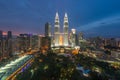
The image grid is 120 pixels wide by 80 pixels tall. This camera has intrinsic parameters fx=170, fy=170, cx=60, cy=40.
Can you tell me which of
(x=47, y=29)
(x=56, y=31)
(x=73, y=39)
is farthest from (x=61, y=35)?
(x=73, y=39)

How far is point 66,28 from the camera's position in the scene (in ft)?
118

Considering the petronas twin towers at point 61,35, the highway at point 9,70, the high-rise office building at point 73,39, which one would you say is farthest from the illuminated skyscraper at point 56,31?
the highway at point 9,70

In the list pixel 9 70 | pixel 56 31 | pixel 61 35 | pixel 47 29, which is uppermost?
pixel 47 29

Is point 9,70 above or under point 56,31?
under

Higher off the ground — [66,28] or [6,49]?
[66,28]

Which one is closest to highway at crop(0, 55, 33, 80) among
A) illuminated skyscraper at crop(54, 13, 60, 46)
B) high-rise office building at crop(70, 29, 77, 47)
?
illuminated skyscraper at crop(54, 13, 60, 46)

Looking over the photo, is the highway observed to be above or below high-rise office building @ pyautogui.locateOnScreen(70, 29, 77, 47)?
below

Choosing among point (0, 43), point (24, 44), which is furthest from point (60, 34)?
point (0, 43)

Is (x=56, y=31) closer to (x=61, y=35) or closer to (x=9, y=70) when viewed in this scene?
(x=61, y=35)

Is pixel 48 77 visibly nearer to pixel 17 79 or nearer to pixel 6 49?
pixel 17 79

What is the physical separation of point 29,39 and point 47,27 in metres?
9.95

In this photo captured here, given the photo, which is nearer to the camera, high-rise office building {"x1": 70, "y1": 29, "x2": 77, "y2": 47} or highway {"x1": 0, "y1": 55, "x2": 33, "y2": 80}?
highway {"x1": 0, "y1": 55, "x2": 33, "y2": 80}

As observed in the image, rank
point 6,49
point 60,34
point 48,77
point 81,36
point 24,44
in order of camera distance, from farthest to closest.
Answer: point 81,36 → point 60,34 → point 24,44 → point 6,49 → point 48,77

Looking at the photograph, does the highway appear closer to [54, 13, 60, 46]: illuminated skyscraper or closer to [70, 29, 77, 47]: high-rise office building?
[54, 13, 60, 46]: illuminated skyscraper
